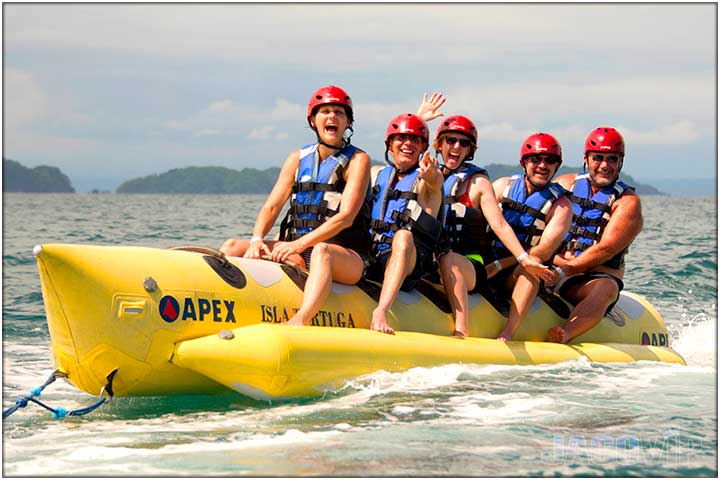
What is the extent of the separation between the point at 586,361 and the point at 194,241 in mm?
12246

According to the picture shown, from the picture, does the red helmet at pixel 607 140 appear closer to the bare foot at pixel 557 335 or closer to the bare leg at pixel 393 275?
the bare foot at pixel 557 335

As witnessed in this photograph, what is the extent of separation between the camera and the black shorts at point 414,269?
6.06m

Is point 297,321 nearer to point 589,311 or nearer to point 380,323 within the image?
point 380,323

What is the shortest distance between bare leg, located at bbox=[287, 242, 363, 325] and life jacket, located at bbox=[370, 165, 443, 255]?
0.33m

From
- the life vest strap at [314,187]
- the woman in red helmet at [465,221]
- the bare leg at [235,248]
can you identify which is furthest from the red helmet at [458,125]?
the bare leg at [235,248]

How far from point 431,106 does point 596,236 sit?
1.52 m

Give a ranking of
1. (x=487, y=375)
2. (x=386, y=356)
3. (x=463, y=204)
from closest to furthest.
→ (x=386, y=356) < (x=487, y=375) < (x=463, y=204)

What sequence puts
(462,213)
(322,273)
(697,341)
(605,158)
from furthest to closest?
(697,341) < (605,158) < (462,213) < (322,273)

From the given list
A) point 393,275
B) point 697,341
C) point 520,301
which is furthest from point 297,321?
point 697,341

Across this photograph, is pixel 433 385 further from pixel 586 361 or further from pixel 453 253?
pixel 586 361

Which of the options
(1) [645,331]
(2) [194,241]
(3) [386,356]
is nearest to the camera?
(3) [386,356]

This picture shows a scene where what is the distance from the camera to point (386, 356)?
5.55 meters

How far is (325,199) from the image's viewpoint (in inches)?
233

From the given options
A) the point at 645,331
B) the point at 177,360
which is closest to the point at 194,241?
the point at 645,331
